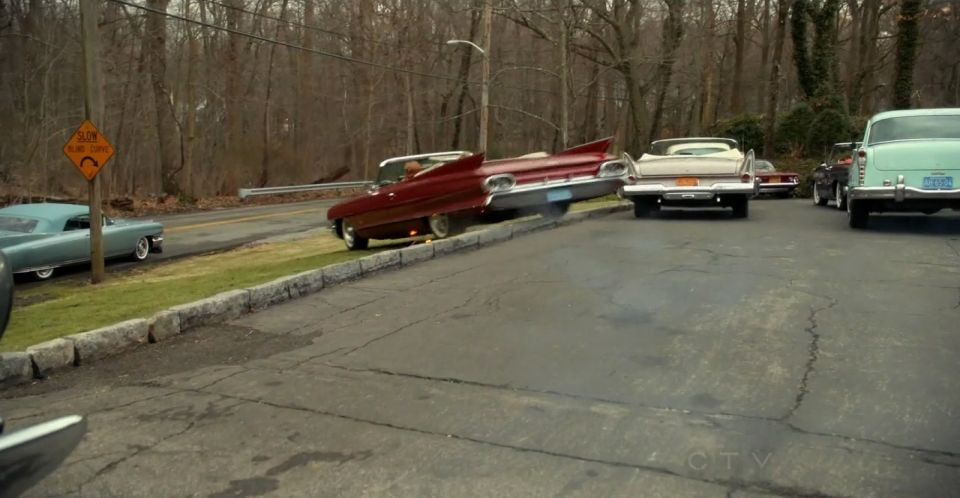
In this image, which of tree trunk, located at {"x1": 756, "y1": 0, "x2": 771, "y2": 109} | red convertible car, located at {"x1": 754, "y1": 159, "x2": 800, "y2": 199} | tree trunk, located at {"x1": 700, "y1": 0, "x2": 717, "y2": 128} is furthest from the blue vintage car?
tree trunk, located at {"x1": 756, "y1": 0, "x2": 771, "y2": 109}

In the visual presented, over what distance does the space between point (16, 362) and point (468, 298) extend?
394 centimetres

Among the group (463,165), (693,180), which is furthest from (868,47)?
(463,165)

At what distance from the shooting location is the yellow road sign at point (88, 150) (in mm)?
12906

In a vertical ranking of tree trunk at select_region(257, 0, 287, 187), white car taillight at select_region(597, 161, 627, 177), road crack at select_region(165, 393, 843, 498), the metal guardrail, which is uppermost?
tree trunk at select_region(257, 0, 287, 187)

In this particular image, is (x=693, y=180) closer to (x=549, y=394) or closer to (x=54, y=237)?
(x=549, y=394)

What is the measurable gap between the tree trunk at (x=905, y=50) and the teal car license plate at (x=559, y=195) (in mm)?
17453

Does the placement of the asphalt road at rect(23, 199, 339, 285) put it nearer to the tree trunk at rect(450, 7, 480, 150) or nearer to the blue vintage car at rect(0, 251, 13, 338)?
the blue vintage car at rect(0, 251, 13, 338)

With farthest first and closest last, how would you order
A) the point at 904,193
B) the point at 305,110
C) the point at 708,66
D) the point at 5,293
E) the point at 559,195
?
the point at 305,110 < the point at 708,66 < the point at 559,195 < the point at 904,193 < the point at 5,293

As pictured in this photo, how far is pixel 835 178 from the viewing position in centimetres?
1739

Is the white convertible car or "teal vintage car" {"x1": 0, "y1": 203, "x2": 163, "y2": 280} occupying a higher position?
the white convertible car

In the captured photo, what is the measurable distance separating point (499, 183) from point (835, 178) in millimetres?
9289

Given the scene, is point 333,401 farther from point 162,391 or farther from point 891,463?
point 891,463

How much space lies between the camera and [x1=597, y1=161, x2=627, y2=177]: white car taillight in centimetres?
1326

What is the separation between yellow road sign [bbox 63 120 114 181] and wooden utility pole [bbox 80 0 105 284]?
0.75ft
